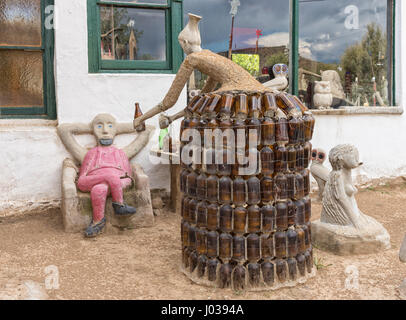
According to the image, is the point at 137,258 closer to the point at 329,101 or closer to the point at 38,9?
the point at 38,9

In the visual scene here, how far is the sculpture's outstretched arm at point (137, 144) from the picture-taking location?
5.02 m

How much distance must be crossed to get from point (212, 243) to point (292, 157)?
0.76 metres

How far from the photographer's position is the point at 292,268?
9.73 ft

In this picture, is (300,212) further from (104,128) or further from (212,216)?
(104,128)

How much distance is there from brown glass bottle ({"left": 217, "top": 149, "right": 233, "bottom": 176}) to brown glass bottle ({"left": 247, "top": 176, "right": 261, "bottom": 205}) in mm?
151

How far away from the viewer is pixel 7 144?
15.5 ft

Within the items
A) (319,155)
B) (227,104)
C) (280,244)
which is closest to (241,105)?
(227,104)

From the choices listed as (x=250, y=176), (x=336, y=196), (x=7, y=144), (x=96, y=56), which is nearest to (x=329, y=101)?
(x=336, y=196)

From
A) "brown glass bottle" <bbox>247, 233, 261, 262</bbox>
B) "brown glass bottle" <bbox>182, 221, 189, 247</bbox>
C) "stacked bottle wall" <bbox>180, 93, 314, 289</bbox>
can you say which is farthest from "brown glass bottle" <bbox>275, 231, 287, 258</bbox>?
"brown glass bottle" <bbox>182, 221, 189, 247</bbox>

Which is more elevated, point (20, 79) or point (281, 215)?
point (20, 79)

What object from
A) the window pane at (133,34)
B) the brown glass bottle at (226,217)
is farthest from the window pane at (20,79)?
the brown glass bottle at (226,217)

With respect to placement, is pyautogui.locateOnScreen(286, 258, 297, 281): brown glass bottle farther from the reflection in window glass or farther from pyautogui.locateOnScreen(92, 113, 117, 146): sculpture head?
the reflection in window glass

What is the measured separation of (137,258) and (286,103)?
5.74 feet

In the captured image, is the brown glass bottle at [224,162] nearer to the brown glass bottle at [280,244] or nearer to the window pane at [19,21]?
the brown glass bottle at [280,244]
